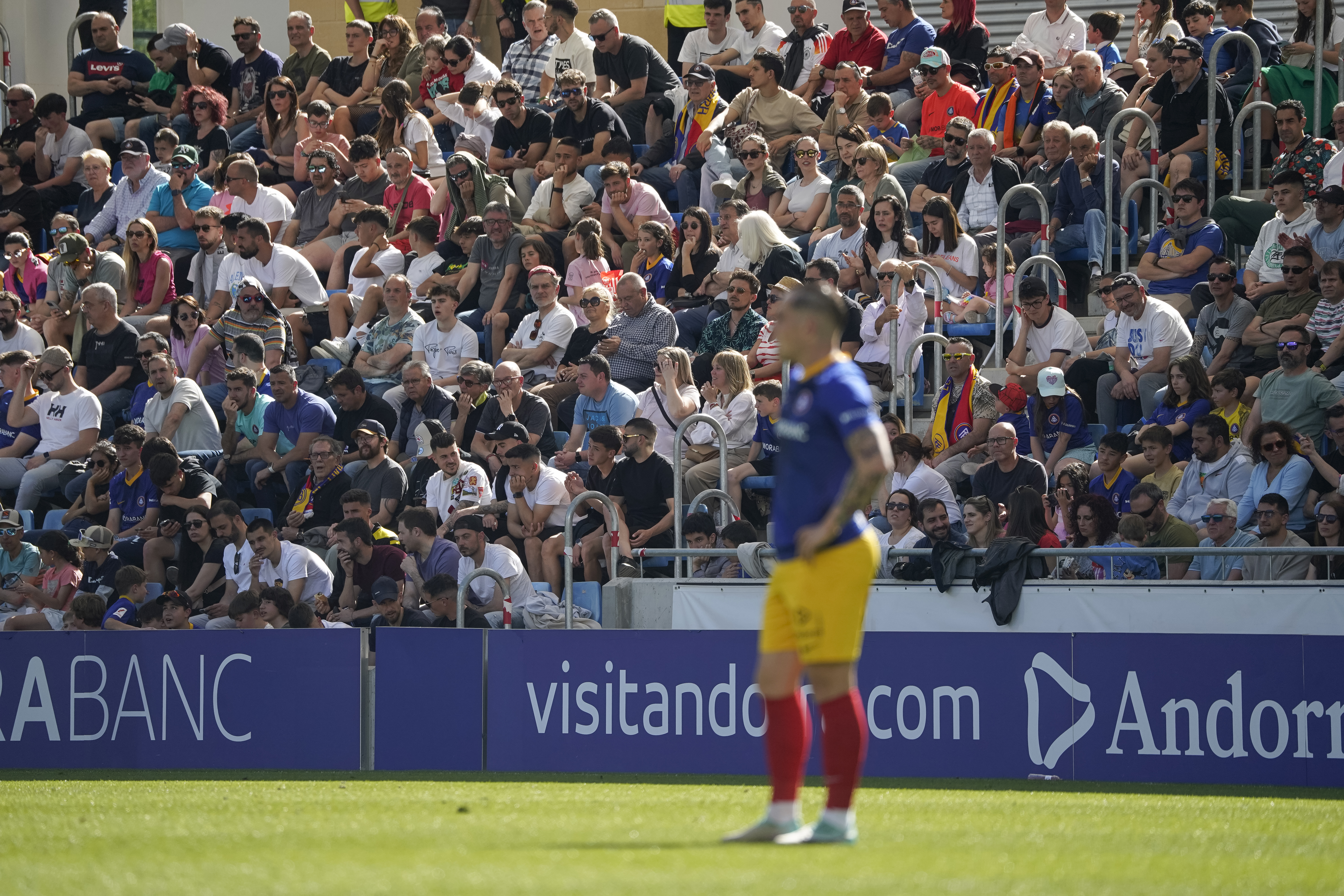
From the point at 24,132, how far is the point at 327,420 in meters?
8.26

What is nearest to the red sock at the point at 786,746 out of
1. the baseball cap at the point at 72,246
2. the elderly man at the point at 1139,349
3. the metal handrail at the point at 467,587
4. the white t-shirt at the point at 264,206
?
the metal handrail at the point at 467,587

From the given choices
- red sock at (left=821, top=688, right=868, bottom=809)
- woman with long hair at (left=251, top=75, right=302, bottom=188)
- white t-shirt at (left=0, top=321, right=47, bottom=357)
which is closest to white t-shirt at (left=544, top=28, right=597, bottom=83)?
woman with long hair at (left=251, top=75, right=302, bottom=188)

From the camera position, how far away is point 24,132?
20250 mm

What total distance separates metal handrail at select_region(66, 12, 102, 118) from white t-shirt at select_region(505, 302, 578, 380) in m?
9.26

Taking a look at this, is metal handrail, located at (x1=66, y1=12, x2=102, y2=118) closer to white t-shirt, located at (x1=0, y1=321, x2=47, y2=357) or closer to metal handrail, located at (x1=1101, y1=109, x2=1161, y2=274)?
white t-shirt, located at (x1=0, y1=321, x2=47, y2=357)

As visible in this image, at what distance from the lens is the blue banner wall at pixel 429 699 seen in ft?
38.1

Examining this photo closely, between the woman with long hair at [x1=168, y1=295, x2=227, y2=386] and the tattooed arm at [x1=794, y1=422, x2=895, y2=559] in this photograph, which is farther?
the woman with long hair at [x1=168, y1=295, x2=227, y2=386]

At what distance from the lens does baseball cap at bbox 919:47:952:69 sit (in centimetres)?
1625

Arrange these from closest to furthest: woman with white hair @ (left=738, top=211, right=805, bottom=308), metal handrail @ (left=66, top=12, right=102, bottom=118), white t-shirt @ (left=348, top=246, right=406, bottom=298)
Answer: woman with white hair @ (left=738, top=211, right=805, bottom=308) → white t-shirt @ (left=348, top=246, right=406, bottom=298) → metal handrail @ (left=66, top=12, right=102, bottom=118)

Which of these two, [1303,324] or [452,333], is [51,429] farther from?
[1303,324]

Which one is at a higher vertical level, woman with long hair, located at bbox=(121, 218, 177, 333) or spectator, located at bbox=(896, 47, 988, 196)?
spectator, located at bbox=(896, 47, 988, 196)

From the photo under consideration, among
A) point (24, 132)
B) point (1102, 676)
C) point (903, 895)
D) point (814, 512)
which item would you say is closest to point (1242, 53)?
point (1102, 676)

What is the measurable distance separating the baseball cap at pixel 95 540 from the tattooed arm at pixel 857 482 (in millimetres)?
9413

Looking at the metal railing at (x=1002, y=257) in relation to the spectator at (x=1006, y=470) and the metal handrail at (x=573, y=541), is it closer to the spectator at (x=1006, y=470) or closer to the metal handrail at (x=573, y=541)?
the spectator at (x=1006, y=470)
